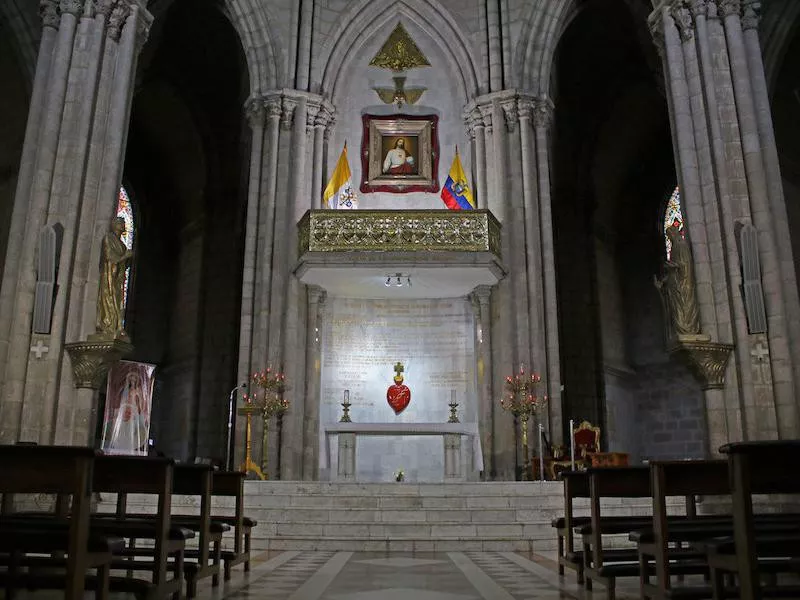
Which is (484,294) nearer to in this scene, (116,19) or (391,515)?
(391,515)

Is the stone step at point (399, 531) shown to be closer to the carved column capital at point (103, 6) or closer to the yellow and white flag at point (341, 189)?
the carved column capital at point (103, 6)

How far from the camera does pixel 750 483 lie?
3.92 metres

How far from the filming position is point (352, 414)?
18281 mm

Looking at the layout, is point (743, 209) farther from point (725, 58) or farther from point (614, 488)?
point (614, 488)

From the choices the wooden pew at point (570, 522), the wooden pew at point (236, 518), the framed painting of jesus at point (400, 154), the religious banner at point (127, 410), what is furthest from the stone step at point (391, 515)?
the framed painting of jesus at point (400, 154)

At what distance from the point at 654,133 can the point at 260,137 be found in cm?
1310

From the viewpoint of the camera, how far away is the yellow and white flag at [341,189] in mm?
18578

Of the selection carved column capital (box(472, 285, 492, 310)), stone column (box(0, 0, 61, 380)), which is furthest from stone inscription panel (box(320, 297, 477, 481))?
stone column (box(0, 0, 61, 380))

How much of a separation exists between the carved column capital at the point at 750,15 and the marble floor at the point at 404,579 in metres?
10.4

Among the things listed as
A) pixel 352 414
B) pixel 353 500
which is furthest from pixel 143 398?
pixel 353 500

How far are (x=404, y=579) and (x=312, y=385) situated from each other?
10.9 m

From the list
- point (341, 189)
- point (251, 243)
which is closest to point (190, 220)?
point (341, 189)

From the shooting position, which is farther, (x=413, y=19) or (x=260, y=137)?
(x=413, y=19)

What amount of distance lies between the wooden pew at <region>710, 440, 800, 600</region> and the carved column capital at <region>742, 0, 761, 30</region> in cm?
1201
